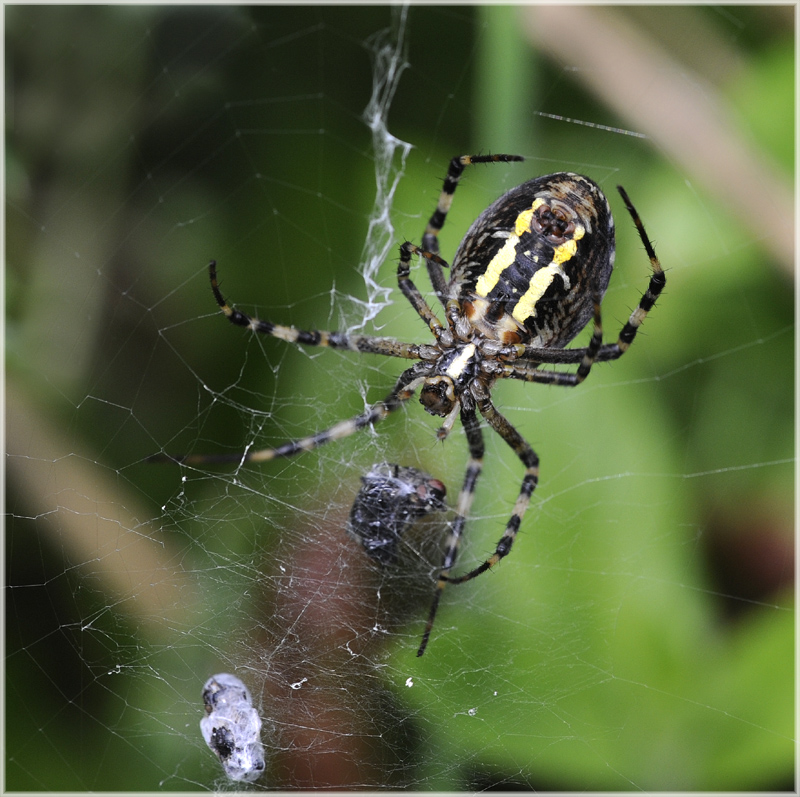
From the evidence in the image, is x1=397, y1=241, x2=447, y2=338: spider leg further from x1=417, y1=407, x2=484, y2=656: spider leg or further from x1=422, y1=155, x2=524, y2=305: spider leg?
x1=417, y1=407, x2=484, y2=656: spider leg

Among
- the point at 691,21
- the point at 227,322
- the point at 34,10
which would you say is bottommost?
the point at 227,322

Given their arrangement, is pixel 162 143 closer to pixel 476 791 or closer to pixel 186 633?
pixel 186 633

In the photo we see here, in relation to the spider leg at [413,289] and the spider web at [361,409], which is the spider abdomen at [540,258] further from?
the spider web at [361,409]

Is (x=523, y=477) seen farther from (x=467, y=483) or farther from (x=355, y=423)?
(x=355, y=423)

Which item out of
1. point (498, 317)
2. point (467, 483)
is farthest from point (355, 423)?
point (498, 317)

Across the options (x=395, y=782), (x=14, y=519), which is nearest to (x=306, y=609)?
(x=395, y=782)

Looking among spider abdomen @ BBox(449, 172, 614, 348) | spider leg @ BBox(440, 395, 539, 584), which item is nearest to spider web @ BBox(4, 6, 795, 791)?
spider leg @ BBox(440, 395, 539, 584)
